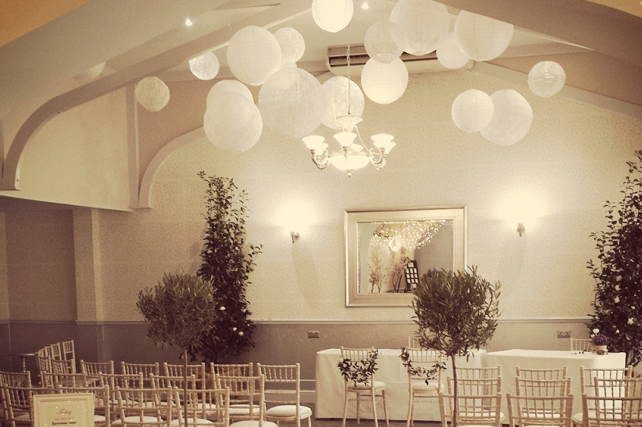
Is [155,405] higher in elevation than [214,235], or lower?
lower

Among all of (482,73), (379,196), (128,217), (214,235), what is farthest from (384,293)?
(128,217)

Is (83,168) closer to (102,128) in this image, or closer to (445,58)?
(102,128)

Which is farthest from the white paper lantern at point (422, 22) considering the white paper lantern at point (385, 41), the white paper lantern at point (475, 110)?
the white paper lantern at point (475, 110)

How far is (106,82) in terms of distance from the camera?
22.7 feet

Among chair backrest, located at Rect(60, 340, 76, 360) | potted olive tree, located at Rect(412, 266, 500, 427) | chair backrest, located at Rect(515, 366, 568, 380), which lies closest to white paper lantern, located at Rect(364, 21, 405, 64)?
potted olive tree, located at Rect(412, 266, 500, 427)

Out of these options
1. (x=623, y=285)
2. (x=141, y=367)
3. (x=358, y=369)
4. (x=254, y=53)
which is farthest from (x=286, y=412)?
(x=623, y=285)

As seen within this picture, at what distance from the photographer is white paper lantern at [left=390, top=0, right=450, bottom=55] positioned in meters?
3.94

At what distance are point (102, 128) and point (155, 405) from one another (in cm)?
536

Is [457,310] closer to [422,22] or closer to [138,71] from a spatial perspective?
[422,22]

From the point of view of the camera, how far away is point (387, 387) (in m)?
7.64

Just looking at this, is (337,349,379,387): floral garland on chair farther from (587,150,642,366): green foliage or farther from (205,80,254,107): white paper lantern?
(205,80,254,107): white paper lantern

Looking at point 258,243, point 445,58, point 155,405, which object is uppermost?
point 445,58

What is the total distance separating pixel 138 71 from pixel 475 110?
3903 millimetres

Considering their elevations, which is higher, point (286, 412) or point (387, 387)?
point (286, 412)
